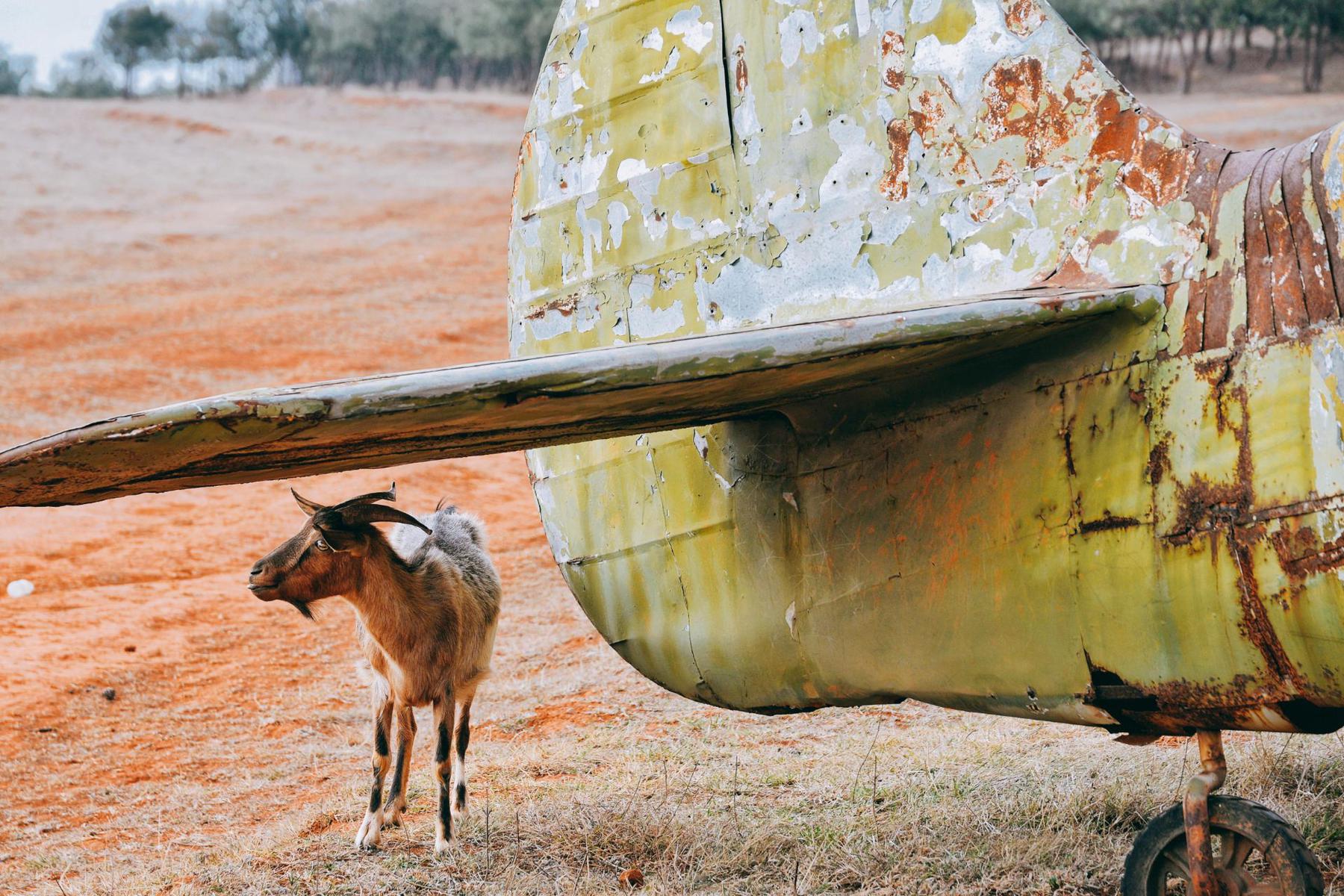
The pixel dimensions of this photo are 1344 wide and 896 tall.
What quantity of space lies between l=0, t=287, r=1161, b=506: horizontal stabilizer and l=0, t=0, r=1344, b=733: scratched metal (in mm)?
12

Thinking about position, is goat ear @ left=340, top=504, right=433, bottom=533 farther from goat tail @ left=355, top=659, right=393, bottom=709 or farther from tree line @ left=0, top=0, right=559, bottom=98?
tree line @ left=0, top=0, right=559, bottom=98

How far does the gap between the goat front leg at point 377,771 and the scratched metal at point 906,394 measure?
1.84 meters

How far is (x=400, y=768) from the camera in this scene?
22.1 ft

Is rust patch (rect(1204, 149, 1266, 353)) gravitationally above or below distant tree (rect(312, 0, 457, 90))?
below

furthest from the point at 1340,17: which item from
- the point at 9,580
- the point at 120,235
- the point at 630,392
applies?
the point at 630,392

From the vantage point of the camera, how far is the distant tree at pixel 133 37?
62781 mm

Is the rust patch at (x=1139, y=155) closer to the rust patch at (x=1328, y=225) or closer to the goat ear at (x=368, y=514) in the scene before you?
the rust patch at (x=1328, y=225)

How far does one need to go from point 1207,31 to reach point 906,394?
5530 centimetres

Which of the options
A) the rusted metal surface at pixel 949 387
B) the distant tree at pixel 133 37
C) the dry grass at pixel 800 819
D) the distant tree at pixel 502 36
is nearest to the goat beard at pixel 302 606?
the dry grass at pixel 800 819

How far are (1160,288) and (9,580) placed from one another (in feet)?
38.8

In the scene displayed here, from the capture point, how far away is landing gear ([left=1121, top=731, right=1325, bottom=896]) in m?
3.57

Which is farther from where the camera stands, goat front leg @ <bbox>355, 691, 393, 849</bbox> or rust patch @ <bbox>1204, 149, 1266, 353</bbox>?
goat front leg @ <bbox>355, 691, 393, 849</bbox>

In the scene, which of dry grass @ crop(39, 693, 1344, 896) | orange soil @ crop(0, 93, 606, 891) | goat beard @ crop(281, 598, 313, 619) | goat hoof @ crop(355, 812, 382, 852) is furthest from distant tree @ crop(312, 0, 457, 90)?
goat hoof @ crop(355, 812, 382, 852)

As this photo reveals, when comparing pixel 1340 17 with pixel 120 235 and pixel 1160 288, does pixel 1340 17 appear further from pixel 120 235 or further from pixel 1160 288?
pixel 1160 288
